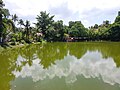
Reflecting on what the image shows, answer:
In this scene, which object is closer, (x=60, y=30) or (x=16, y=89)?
(x=16, y=89)

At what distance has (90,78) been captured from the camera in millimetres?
12547

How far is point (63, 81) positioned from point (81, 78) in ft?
4.03

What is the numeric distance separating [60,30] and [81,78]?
2469 inches

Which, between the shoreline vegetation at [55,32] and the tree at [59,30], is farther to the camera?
the tree at [59,30]

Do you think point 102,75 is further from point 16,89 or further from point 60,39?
point 60,39

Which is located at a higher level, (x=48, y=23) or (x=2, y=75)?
(x=48, y=23)

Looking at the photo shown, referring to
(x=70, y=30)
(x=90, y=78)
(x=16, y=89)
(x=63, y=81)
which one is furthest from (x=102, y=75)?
(x=70, y=30)

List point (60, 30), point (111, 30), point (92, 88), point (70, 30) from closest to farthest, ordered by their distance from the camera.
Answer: point (92, 88) → point (111, 30) → point (60, 30) → point (70, 30)

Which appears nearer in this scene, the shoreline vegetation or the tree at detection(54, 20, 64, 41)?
the shoreline vegetation

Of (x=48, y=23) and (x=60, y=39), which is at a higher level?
(x=48, y=23)

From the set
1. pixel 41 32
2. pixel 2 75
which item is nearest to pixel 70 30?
pixel 41 32

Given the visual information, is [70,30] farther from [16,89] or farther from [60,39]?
[16,89]

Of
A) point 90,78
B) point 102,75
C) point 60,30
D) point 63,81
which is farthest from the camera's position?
point 60,30

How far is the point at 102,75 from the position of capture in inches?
532
